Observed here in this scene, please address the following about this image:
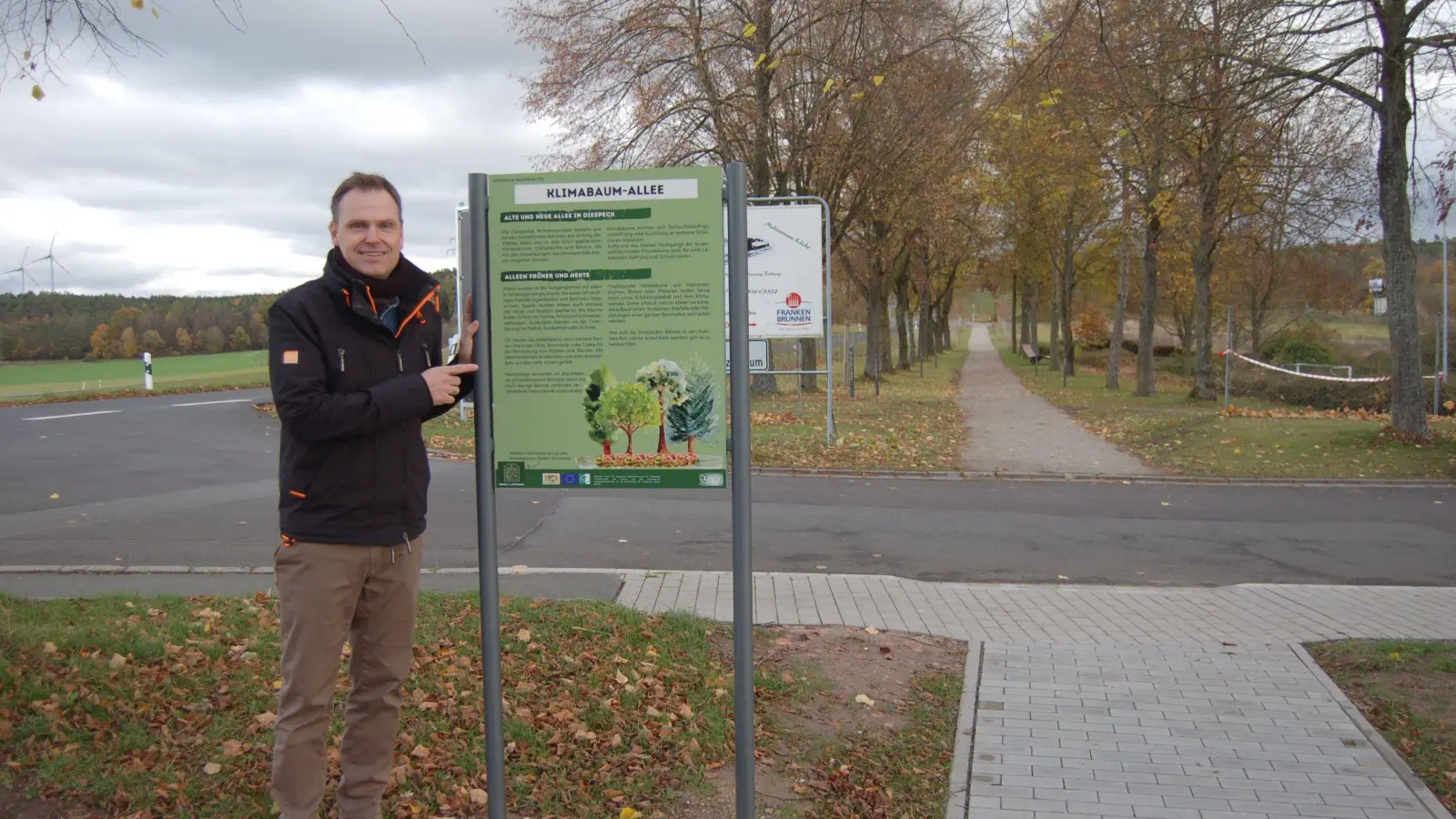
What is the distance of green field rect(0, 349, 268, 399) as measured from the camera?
28781 mm

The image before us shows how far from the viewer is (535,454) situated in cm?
356

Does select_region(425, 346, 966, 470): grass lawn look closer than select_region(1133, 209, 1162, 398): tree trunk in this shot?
Yes

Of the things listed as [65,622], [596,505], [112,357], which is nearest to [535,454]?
[65,622]

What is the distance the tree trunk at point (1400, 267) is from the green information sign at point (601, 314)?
1493 centimetres

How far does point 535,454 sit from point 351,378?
2.01 feet

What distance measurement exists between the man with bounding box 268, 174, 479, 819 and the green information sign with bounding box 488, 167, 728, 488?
211mm

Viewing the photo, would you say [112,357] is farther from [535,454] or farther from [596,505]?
[535,454]

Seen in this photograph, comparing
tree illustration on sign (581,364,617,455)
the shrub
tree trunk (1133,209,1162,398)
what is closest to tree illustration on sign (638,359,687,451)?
tree illustration on sign (581,364,617,455)

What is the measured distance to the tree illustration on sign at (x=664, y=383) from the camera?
3.50 meters

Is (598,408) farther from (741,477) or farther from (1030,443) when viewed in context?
(1030,443)

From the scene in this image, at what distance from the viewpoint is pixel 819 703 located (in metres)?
5.34

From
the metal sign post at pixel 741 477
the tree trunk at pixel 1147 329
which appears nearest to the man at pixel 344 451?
the metal sign post at pixel 741 477

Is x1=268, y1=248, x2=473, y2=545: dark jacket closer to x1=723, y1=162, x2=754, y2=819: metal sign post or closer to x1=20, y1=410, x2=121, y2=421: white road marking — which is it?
x1=723, y1=162, x2=754, y2=819: metal sign post

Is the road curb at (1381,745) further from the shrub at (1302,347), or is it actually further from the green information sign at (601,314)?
the shrub at (1302,347)
